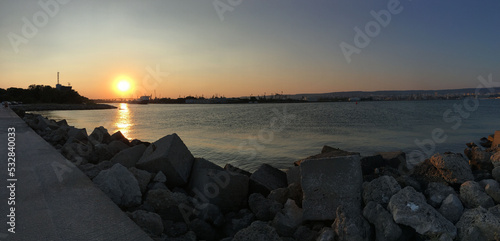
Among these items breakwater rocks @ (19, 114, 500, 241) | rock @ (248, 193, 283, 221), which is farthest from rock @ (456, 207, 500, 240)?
rock @ (248, 193, 283, 221)

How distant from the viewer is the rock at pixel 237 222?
426cm

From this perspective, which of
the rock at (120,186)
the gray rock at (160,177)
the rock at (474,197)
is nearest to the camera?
the rock at (474,197)

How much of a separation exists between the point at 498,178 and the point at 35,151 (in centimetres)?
798

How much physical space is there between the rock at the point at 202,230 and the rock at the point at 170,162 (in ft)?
5.22

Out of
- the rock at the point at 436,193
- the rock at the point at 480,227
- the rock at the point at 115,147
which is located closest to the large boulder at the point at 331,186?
the rock at the point at 436,193

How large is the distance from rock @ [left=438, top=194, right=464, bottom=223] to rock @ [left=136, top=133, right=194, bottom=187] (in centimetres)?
389

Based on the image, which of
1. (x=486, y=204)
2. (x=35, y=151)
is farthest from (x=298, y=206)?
(x=35, y=151)

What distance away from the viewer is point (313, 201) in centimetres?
381

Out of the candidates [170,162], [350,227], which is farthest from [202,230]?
[350,227]

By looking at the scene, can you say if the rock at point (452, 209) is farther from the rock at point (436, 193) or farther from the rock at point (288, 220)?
the rock at point (288, 220)

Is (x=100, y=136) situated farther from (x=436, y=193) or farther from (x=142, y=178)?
(x=436, y=193)

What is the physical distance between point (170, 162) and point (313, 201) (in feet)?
8.85

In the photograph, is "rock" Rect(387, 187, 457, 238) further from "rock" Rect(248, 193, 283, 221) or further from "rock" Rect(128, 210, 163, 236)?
"rock" Rect(128, 210, 163, 236)

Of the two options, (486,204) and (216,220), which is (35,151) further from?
(486,204)
